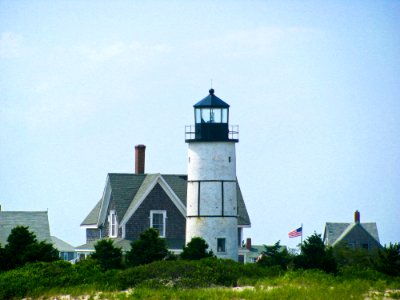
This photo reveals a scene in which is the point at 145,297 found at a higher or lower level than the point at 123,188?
lower

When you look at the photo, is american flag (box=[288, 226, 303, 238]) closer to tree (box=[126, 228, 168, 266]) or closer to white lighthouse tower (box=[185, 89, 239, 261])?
white lighthouse tower (box=[185, 89, 239, 261])

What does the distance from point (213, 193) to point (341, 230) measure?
1470 inches

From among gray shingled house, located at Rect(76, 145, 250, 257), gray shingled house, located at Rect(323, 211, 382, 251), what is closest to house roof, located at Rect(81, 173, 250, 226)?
gray shingled house, located at Rect(76, 145, 250, 257)

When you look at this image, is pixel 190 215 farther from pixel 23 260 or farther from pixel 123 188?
pixel 23 260

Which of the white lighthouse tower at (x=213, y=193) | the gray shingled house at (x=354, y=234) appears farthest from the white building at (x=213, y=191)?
the gray shingled house at (x=354, y=234)

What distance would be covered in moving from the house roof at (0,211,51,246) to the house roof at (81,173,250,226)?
4733 mm

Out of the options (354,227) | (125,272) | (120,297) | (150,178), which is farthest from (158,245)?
(354,227)

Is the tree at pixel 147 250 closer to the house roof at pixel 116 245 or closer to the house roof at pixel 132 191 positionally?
the house roof at pixel 116 245

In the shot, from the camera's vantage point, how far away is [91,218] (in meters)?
69.5

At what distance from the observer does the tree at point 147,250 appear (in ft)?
167

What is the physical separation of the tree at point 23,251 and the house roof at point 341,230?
150 feet

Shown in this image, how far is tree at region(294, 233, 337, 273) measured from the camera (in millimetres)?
50219

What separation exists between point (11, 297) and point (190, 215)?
1633 cm

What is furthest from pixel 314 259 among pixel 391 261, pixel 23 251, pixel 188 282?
pixel 23 251
